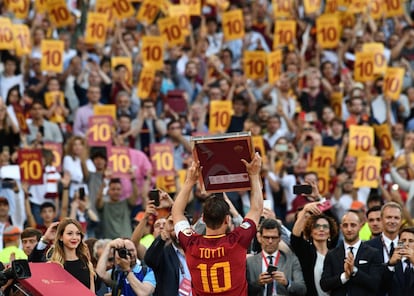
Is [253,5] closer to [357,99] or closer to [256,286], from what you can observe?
[357,99]

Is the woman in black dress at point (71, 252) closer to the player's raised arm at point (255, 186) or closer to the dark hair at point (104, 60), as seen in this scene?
the player's raised arm at point (255, 186)

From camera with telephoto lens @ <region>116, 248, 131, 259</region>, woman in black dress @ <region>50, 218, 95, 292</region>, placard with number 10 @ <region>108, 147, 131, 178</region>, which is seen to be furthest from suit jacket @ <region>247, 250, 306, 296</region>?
placard with number 10 @ <region>108, 147, 131, 178</region>

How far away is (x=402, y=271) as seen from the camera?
14805 millimetres

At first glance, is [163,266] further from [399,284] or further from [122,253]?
[399,284]

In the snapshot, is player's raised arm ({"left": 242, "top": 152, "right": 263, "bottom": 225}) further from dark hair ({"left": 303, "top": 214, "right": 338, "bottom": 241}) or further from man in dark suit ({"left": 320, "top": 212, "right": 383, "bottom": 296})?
dark hair ({"left": 303, "top": 214, "right": 338, "bottom": 241})

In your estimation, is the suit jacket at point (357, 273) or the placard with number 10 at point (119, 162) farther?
the placard with number 10 at point (119, 162)

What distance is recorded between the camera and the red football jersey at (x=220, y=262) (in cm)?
1270

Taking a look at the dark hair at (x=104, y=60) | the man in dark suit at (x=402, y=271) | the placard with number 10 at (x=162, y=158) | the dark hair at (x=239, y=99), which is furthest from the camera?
the dark hair at (x=104, y=60)

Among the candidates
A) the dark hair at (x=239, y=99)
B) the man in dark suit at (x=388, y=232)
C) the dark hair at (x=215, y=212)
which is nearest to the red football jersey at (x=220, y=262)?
the dark hair at (x=215, y=212)

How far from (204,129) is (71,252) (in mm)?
10087

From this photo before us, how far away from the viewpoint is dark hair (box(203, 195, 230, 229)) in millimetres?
12656

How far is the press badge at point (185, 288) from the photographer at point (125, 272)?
261 mm

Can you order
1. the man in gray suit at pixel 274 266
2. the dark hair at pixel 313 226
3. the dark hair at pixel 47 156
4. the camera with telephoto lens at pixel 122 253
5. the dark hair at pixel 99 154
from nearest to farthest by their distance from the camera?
the camera with telephoto lens at pixel 122 253 < the man in gray suit at pixel 274 266 < the dark hair at pixel 313 226 < the dark hair at pixel 47 156 < the dark hair at pixel 99 154

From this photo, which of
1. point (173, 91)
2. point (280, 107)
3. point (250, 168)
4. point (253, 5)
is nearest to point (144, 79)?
point (173, 91)
